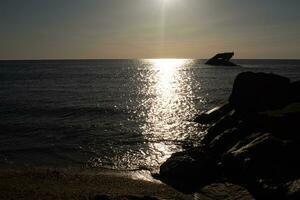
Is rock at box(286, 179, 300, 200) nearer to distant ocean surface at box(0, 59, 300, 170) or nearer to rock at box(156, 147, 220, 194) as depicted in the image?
rock at box(156, 147, 220, 194)

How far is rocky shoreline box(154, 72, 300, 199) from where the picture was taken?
42.5 ft

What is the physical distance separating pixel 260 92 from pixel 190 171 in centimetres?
1184

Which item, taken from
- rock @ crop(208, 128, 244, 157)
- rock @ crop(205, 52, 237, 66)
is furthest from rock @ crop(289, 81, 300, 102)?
rock @ crop(205, 52, 237, 66)

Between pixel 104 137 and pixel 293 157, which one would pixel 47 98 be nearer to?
pixel 104 137

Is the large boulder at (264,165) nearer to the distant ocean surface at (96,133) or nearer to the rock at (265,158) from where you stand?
the rock at (265,158)

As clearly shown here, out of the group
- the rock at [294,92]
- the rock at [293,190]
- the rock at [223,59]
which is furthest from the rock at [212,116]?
the rock at [223,59]

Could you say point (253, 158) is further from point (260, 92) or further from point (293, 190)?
point (260, 92)

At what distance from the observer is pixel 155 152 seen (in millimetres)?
22578

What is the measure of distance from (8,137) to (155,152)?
11.9 meters

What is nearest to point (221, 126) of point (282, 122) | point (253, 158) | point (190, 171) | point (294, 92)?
point (294, 92)

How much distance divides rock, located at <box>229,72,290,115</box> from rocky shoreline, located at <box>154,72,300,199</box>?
91 millimetres

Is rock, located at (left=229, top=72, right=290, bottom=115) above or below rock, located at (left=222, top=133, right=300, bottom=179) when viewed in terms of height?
above

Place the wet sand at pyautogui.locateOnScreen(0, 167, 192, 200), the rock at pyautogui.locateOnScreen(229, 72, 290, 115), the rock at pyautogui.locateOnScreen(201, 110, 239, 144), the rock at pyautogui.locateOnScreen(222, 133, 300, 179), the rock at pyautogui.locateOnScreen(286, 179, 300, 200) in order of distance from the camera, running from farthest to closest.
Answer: the rock at pyautogui.locateOnScreen(229, 72, 290, 115) → the rock at pyautogui.locateOnScreen(201, 110, 239, 144) → the wet sand at pyautogui.locateOnScreen(0, 167, 192, 200) → the rock at pyautogui.locateOnScreen(222, 133, 300, 179) → the rock at pyautogui.locateOnScreen(286, 179, 300, 200)

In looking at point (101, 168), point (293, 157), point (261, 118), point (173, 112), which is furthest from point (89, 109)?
point (293, 157)
